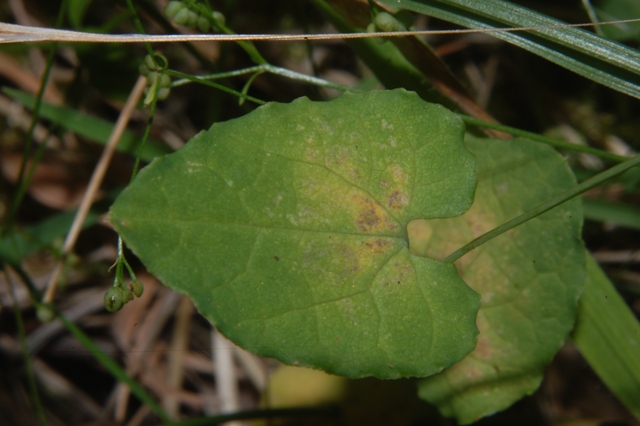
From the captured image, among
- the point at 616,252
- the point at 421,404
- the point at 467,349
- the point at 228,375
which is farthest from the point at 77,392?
the point at 616,252

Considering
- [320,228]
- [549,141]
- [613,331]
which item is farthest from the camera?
[613,331]

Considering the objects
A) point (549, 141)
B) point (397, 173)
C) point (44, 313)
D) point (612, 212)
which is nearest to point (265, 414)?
point (44, 313)

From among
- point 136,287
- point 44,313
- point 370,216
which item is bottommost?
point 44,313

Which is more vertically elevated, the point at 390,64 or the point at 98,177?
the point at 390,64

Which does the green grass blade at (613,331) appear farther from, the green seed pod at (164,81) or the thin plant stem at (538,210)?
the green seed pod at (164,81)

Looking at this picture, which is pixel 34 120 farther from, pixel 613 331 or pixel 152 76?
pixel 613 331

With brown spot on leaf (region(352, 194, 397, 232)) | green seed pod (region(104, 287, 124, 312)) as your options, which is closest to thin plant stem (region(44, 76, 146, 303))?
green seed pod (region(104, 287, 124, 312))
